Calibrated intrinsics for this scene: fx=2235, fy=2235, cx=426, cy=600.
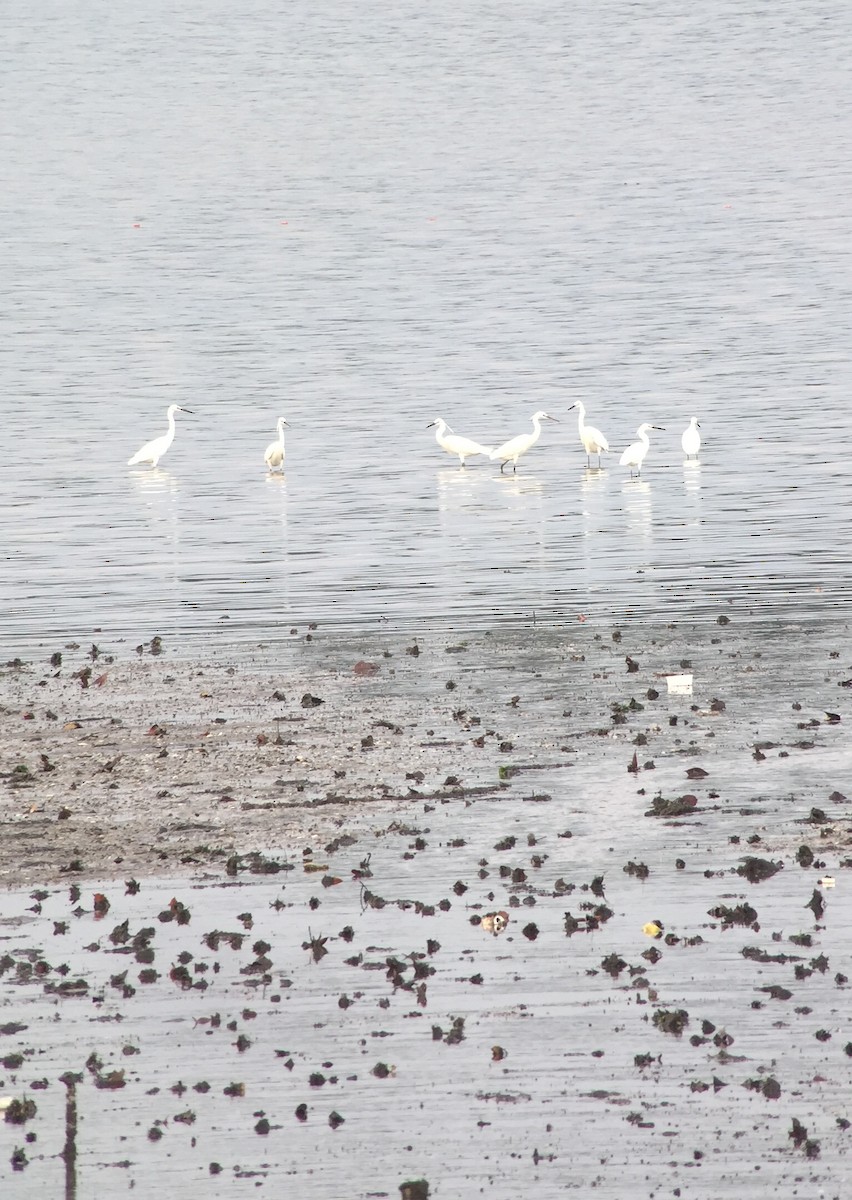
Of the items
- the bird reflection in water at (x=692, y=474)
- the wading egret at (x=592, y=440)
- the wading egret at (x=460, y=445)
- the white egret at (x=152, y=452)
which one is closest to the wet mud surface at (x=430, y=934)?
the bird reflection in water at (x=692, y=474)

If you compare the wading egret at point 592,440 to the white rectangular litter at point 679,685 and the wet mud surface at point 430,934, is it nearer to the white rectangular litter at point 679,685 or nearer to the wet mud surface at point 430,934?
the wet mud surface at point 430,934

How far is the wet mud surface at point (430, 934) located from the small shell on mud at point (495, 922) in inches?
3.2

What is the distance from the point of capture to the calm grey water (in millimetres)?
27172

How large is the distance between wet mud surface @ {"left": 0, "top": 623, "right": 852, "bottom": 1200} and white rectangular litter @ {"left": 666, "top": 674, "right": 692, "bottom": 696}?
0.10 meters

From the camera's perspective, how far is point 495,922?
1289 cm

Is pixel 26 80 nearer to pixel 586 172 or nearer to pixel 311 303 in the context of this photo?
pixel 586 172

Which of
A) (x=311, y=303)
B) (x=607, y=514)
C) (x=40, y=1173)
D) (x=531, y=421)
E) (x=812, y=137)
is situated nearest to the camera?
(x=40, y=1173)

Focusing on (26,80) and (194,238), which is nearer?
(194,238)

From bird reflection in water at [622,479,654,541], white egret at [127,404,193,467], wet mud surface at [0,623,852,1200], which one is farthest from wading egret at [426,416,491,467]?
wet mud surface at [0,623,852,1200]

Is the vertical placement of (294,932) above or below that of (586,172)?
below

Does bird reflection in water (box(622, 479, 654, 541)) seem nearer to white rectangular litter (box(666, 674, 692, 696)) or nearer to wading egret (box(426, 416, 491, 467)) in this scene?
wading egret (box(426, 416, 491, 467))

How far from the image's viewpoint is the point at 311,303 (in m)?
70.6

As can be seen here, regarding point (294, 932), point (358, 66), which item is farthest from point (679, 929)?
point (358, 66)

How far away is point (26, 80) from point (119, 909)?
14508cm
